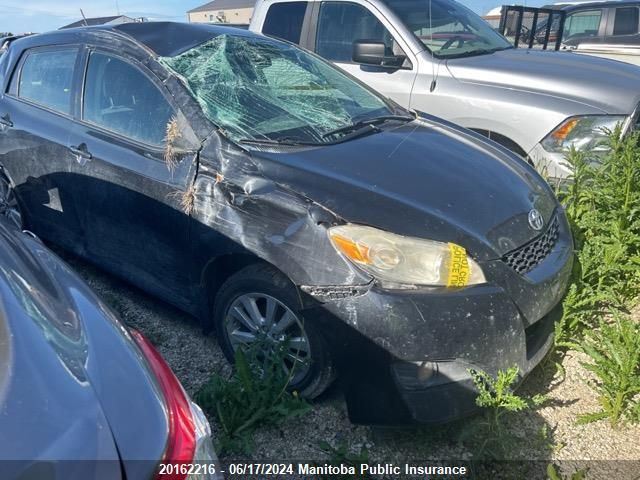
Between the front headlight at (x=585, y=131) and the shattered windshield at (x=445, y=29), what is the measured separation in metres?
1.16

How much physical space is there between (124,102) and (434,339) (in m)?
2.12

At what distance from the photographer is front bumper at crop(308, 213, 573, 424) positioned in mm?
2146

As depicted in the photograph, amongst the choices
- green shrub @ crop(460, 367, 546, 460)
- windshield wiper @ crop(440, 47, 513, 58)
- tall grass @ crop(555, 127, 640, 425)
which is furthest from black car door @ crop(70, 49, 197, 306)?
windshield wiper @ crop(440, 47, 513, 58)

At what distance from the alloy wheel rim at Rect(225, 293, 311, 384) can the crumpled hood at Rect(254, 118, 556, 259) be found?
545 mm

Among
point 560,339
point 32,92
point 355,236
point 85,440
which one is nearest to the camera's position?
point 85,440

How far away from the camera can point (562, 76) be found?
405cm

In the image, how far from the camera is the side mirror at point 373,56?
4.44m

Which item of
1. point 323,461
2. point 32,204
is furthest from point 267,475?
point 32,204

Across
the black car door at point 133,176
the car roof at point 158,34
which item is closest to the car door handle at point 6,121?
the car roof at point 158,34

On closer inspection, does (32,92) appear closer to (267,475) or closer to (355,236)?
(355,236)

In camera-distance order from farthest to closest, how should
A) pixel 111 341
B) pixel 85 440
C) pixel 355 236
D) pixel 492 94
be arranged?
pixel 492 94 → pixel 355 236 → pixel 111 341 → pixel 85 440

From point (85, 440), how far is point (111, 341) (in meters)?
0.38

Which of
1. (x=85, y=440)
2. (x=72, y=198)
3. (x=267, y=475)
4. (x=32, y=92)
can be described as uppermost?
(x=32, y=92)

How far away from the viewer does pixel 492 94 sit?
13.5 feet
